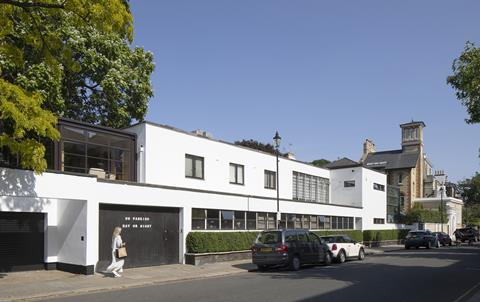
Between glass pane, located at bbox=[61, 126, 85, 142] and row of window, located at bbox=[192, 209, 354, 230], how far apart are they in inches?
237

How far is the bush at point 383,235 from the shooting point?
44.1 meters

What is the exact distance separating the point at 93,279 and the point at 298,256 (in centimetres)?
866

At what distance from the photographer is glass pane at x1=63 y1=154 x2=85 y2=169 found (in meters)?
22.4

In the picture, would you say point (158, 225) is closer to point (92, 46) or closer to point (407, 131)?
point (92, 46)

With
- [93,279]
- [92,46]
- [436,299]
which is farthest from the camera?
[92,46]

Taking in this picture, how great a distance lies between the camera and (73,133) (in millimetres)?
22609

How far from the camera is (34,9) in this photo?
48.4ft

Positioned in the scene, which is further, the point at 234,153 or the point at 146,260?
the point at 234,153

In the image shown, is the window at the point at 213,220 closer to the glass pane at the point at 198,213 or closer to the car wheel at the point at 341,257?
the glass pane at the point at 198,213

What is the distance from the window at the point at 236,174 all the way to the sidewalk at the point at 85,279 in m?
8.89

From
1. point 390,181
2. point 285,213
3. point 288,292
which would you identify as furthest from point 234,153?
point 390,181

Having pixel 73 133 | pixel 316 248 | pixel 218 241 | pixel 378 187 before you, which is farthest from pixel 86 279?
pixel 378 187

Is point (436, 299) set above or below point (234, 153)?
below

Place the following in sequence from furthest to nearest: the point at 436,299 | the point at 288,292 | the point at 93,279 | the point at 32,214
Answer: the point at 32,214, the point at 93,279, the point at 288,292, the point at 436,299
